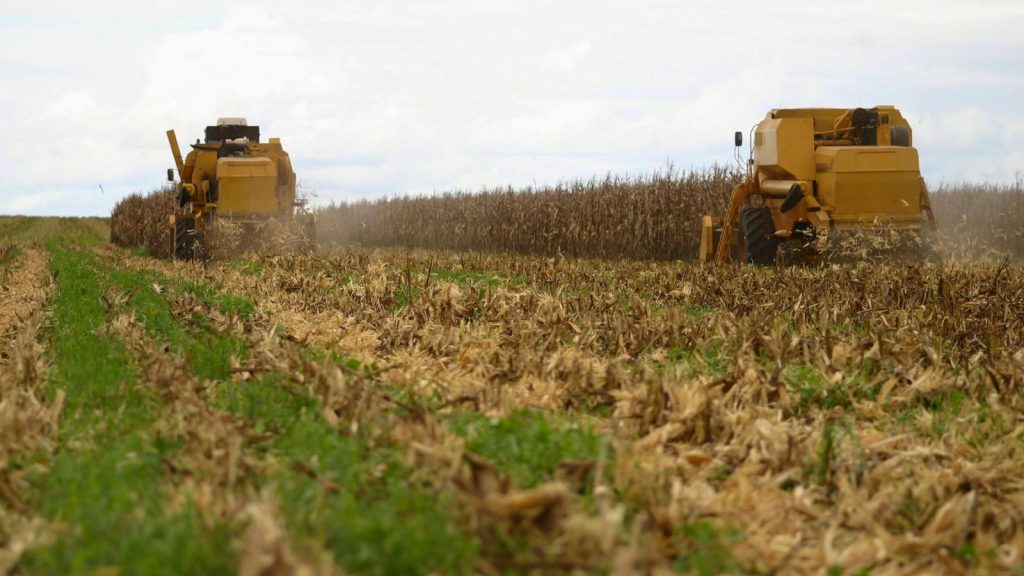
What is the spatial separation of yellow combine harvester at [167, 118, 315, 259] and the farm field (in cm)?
1177

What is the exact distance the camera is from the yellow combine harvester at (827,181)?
17.2 meters

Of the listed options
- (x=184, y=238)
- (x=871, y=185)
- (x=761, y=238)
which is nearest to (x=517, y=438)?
(x=871, y=185)

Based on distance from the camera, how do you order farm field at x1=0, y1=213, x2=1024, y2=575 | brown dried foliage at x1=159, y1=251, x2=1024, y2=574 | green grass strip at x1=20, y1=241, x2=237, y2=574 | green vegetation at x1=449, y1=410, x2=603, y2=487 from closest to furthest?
1. green grass strip at x1=20, y1=241, x2=237, y2=574
2. farm field at x1=0, y1=213, x2=1024, y2=575
3. brown dried foliage at x1=159, y1=251, x2=1024, y2=574
4. green vegetation at x1=449, y1=410, x2=603, y2=487

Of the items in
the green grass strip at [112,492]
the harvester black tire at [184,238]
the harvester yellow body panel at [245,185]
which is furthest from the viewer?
the harvester black tire at [184,238]

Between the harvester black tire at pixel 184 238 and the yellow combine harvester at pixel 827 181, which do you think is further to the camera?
the harvester black tire at pixel 184 238

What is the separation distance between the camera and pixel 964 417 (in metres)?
6.81

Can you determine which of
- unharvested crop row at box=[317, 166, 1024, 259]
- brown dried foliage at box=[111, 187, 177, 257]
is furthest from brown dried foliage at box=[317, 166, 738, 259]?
brown dried foliage at box=[111, 187, 177, 257]

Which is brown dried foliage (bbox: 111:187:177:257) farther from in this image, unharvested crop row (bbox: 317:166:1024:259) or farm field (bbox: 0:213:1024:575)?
farm field (bbox: 0:213:1024:575)

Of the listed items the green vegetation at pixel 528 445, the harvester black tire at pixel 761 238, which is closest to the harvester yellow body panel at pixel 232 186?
the harvester black tire at pixel 761 238

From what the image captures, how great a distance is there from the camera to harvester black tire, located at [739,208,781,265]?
18.0 m

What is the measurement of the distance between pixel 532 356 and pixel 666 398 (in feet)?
4.95

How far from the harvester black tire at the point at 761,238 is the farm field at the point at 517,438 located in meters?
6.65

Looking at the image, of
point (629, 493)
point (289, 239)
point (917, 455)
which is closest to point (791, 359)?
point (917, 455)

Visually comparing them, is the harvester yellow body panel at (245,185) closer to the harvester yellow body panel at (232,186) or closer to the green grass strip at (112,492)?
the harvester yellow body panel at (232,186)
